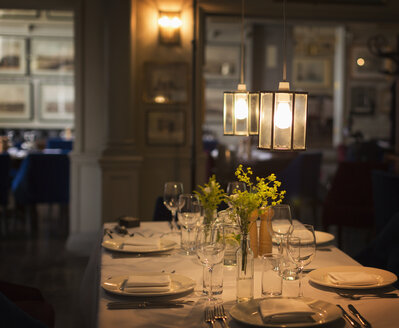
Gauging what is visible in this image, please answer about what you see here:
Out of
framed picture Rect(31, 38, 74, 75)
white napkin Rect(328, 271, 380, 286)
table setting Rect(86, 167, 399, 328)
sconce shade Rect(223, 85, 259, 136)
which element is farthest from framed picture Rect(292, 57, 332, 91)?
white napkin Rect(328, 271, 380, 286)

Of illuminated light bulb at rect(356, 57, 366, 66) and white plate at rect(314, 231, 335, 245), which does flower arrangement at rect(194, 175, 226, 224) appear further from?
illuminated light bulb at rect(356, 57, 366, 66)

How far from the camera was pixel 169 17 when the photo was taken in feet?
17.9

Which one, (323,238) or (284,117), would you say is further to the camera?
(323,238)

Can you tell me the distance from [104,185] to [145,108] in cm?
83

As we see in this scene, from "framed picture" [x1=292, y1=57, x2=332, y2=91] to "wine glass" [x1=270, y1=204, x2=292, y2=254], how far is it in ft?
35.8

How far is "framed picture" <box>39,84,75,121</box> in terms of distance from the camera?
11.0 meters

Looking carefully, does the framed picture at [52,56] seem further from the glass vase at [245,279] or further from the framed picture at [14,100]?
the glass vase at [245,279]

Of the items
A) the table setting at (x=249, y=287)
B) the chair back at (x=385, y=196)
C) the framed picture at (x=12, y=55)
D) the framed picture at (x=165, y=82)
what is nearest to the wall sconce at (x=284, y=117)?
the table setting at (x=249, y=287)

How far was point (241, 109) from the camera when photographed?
8.70 ft

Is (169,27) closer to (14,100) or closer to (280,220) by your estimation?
(280,220)

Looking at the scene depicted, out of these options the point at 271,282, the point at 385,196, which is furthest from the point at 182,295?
the point at 385,196

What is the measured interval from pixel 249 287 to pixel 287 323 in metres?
0.26

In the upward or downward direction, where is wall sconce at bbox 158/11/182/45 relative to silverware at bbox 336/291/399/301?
upward

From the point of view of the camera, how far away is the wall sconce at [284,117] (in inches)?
81.4
